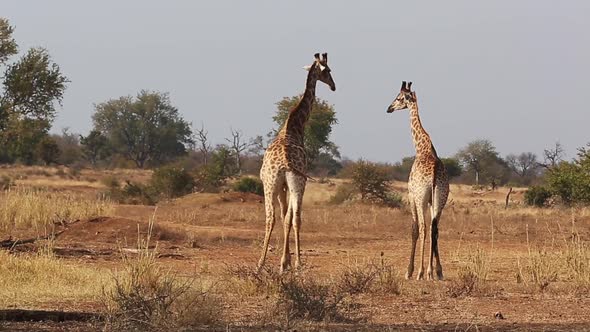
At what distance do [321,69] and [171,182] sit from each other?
26287 mm

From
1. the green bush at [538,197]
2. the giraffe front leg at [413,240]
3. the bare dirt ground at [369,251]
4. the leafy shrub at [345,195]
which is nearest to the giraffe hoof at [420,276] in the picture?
the giraffe front leg at [413,240]

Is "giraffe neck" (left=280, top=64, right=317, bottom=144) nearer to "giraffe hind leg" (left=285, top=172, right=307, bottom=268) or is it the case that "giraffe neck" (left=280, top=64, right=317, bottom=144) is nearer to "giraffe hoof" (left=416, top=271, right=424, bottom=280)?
"giraffe hind leg" (left=285, top=172, right=307, bottom=268)

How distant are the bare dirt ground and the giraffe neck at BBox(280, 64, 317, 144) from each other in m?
1.85

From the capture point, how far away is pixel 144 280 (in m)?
10.7

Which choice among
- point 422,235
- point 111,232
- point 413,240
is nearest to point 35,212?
point 111,232

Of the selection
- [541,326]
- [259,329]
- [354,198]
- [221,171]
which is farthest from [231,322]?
[221,171]

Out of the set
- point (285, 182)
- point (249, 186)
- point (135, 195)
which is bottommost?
point (135, 195)

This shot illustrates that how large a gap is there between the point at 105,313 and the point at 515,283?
615 cm

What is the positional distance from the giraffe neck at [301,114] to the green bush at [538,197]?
25.7m

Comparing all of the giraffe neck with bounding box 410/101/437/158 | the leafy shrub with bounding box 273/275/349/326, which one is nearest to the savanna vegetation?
the leafy shrub with bounding box 273/275/349/326

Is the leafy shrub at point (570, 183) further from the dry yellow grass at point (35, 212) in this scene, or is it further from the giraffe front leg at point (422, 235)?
the giraffe front leg at point (422, 235)

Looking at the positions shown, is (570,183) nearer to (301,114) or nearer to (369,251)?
(369,251)

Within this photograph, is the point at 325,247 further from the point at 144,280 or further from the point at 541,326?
the point at 541,326

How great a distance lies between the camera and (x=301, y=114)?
1497 cm
